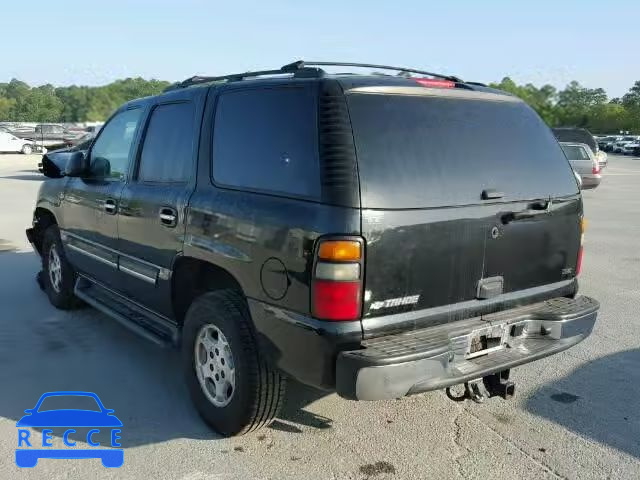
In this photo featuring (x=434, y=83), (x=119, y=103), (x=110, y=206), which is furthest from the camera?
(x=119, y=103)

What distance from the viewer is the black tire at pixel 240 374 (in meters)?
3.24

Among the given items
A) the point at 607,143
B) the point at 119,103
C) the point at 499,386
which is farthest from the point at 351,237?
the point at 607,143

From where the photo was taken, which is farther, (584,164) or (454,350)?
(584,164)

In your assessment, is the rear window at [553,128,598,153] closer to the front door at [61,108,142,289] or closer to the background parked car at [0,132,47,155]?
the front door at [61,108,142,289]

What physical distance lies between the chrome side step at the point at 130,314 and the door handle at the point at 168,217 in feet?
2.24

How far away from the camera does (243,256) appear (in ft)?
10.4

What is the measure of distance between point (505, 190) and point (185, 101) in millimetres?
2073

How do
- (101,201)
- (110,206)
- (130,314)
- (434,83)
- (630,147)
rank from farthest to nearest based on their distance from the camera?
(630,147) → (101,201) → (110,206) → (130,314) → (434,83)

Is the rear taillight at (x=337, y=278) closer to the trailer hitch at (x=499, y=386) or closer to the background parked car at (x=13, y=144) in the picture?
the trailer hitch at (x=499, y=386)

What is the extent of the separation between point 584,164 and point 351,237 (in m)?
16.3

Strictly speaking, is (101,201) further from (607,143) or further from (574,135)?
(607,143)

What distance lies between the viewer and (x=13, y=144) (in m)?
34.6

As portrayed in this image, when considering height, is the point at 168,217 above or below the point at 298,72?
below

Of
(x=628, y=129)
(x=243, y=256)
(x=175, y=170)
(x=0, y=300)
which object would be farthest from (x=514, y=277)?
(x=628, y=129)
